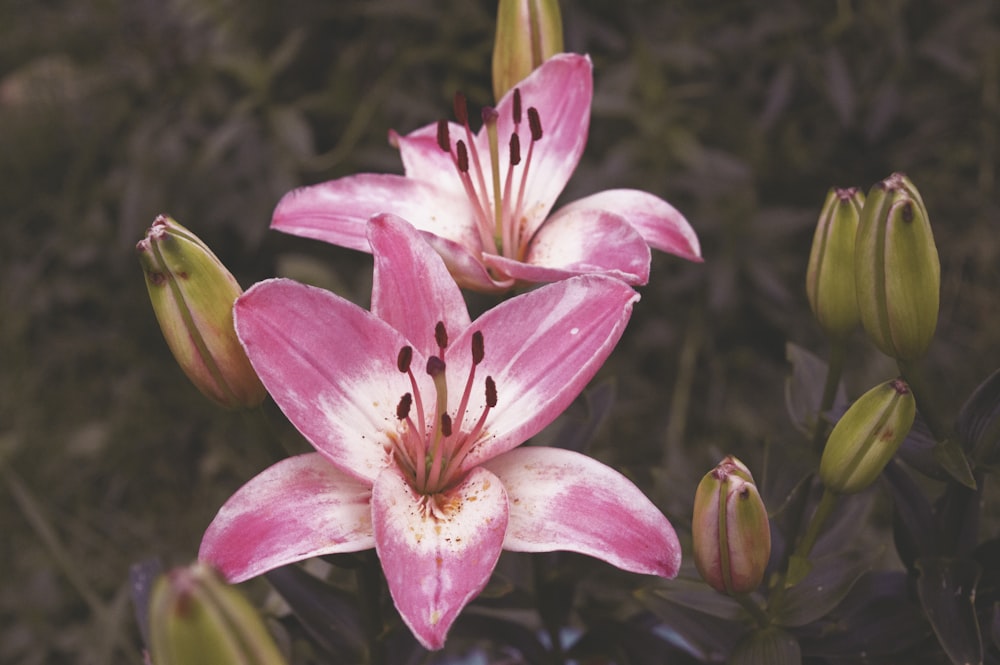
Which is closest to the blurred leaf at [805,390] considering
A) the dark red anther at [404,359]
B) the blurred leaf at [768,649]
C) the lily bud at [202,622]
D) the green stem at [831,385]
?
the green stem at [831,385]

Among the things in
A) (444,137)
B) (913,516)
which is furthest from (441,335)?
(913,516)

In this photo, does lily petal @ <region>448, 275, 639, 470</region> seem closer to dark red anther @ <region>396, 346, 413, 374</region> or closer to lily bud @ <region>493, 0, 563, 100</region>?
dark red anther @ <region>396, 346, 413, 374</region>

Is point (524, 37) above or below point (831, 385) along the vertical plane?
above

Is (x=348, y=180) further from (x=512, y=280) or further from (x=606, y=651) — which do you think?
(x=606, y=651)

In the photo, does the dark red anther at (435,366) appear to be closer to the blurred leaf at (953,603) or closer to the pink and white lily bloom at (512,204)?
the pink and white lily bloom at (512,204)

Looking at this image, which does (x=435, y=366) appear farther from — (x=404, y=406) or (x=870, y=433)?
(x=870, y=433)

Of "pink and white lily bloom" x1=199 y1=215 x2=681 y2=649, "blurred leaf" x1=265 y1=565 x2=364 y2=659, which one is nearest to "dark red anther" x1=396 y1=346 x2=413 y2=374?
"pink and white lily bloom" x1=199 y1=215 x2=681 y2=649
